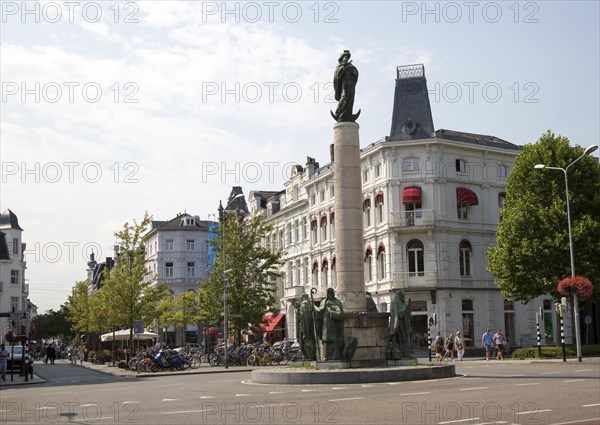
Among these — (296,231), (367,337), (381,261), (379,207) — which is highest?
(379,207)

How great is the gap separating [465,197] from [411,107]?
8.49m

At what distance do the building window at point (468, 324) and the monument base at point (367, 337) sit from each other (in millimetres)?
29583

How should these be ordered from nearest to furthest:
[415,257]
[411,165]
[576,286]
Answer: [576,286]
[415,257]
[411,165]

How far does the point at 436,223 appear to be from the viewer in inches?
2203

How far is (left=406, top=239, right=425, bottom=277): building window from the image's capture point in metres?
56.0

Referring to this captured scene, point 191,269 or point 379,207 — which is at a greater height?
point 379,207

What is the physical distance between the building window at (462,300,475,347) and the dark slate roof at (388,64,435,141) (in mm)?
12513

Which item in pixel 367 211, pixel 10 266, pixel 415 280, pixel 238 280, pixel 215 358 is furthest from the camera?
pixel 10 266

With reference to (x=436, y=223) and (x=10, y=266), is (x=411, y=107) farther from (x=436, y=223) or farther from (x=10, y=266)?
(x=10, y=266)

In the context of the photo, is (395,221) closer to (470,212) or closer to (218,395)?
(470,212)

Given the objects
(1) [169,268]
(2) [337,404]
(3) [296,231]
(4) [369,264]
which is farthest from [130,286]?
(1) [169,268]

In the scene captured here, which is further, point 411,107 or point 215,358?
point 411,107

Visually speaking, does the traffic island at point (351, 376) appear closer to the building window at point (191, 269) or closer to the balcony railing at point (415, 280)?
the balcony railing at point (415, 280)

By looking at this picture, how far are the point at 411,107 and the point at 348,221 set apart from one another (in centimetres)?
3333
